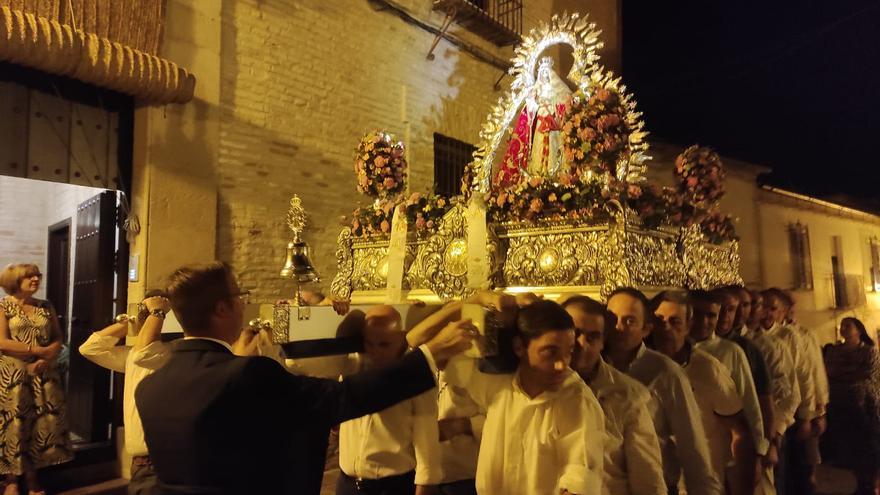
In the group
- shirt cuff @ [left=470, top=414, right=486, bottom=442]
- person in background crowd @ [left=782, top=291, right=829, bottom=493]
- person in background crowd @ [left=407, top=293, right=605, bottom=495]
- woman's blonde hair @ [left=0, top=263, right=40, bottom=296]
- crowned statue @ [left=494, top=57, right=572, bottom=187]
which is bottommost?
person in background crowd @ [left=782, top=291, right=829, bottom=493]

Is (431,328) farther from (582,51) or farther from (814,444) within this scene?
(582,51)

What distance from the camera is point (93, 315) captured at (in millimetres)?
6168

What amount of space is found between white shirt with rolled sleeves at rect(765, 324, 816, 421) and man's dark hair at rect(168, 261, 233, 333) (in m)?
4.84

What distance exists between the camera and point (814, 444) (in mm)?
5434

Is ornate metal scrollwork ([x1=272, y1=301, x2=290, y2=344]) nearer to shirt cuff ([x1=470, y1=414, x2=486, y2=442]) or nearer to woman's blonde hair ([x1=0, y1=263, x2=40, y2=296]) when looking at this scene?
shirt cuff ([x1=470, y1=414, x2=486, y2=442])

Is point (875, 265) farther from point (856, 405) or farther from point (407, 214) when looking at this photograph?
point (407, 214)

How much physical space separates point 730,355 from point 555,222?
197cm

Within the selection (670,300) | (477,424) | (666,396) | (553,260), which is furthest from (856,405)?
(477,424)

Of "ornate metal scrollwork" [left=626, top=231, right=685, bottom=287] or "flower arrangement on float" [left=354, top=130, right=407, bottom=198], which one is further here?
"flower arrangement on float" [left=354, top=130, right=407, bottom=198]

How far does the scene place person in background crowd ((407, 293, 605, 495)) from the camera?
2.18 meters

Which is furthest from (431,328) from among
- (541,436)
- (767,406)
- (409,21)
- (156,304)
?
(409,21)

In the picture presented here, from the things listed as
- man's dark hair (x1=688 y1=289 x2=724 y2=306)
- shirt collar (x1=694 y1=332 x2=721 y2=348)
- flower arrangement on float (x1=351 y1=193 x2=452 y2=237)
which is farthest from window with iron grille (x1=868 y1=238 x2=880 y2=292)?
shirt collar (x1=694 y1=332 x2=721 y2=348)

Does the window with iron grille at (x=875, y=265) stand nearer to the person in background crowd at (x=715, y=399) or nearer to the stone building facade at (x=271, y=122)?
the stone building facade at (x=271, y=122)

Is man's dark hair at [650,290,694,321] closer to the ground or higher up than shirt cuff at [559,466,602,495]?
higher up
